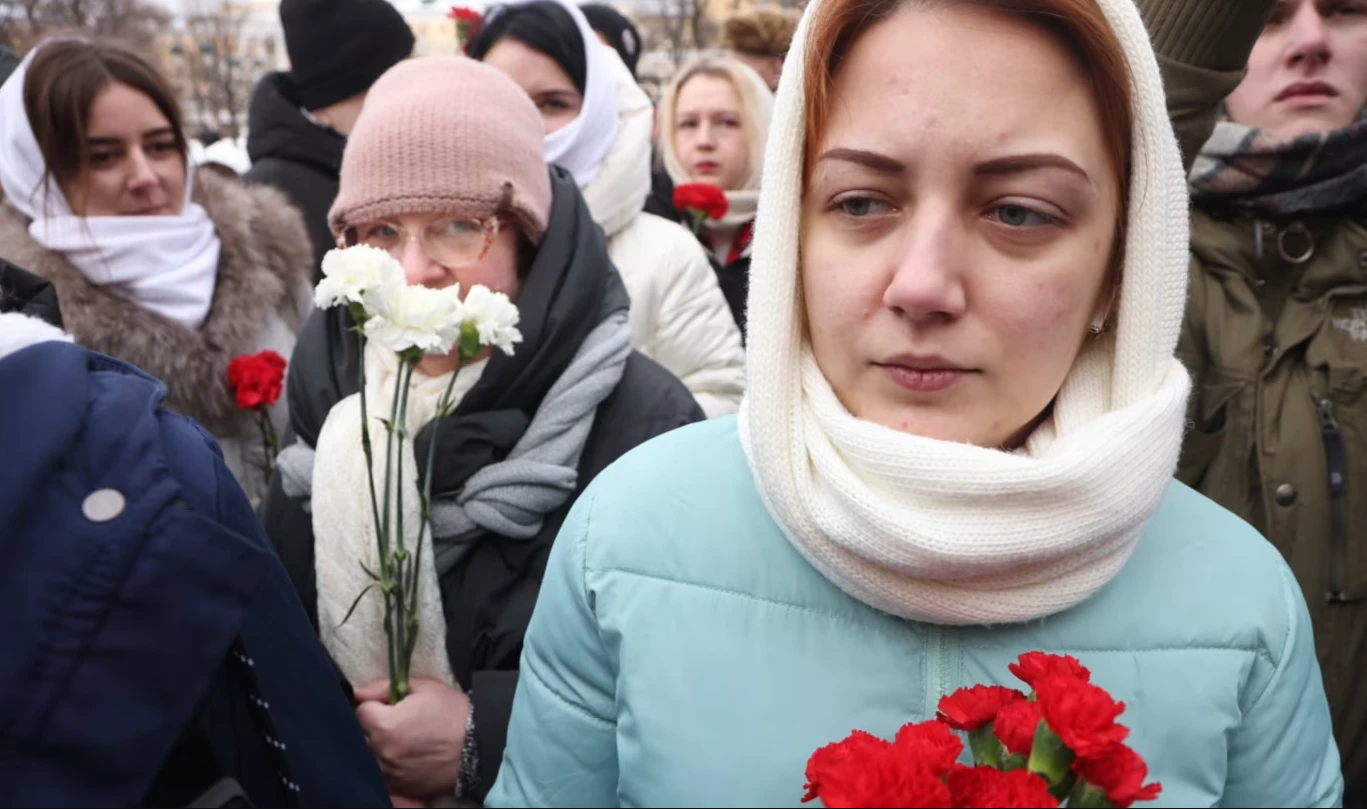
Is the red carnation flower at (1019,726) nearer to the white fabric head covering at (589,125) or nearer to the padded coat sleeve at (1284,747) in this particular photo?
the padded coat sleeve at (1284,747)

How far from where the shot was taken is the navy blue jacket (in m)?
1.18

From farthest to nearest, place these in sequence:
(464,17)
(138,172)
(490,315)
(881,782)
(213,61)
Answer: (213,61)
(464,17)
(138,172)
(490,315)
(881,782)

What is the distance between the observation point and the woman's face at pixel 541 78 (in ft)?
11.5

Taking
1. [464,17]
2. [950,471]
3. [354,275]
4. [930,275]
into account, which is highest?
[464,17]

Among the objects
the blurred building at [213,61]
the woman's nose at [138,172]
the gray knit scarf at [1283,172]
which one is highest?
the blurred building at [213,61]

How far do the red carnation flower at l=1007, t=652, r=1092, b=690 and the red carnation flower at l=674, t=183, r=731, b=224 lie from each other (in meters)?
3.52

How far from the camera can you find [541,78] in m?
3.51

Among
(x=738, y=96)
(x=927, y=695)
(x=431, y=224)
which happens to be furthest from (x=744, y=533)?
(x=738, y=96)

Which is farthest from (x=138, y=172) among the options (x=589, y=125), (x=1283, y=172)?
(x=1283, y=172)

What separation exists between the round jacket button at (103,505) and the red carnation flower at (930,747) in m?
0.92

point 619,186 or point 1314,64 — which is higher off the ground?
point 1314,64

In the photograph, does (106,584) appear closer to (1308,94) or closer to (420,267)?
(420,267)

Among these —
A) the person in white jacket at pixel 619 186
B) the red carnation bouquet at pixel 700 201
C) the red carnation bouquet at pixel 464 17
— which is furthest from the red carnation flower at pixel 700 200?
the red carnation bouquet at pixel 464 17

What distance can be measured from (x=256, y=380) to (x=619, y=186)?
137 cm
